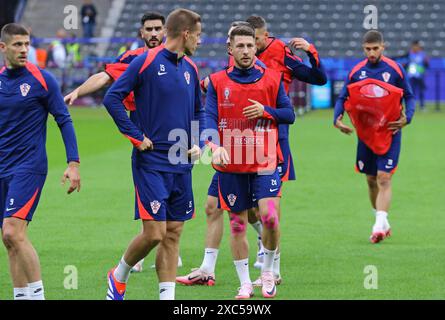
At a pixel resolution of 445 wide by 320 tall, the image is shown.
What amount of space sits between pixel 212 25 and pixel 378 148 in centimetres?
3090

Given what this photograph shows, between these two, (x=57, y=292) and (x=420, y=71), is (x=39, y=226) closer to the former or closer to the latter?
(x=57, y=292)

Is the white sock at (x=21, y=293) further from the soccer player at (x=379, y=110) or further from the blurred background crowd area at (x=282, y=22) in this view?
the blurred background crowd area at (x=282, y=22)

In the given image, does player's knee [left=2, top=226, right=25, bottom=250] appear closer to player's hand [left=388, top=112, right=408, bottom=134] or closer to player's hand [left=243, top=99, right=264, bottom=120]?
player's hand [left=243, top=99, right=264, bottom=120]

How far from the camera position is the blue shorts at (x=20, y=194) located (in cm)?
859

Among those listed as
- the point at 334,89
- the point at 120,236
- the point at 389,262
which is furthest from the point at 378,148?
the point at 334,89

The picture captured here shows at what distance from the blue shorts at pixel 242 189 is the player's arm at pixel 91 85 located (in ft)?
4.52

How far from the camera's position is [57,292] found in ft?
31.8

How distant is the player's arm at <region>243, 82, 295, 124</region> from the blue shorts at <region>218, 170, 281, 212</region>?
510mm

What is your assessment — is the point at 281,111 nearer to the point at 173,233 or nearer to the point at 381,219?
the point at 173,233

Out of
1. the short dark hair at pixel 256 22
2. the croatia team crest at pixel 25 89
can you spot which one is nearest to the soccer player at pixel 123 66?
the croatia team crest at pixel 25 89

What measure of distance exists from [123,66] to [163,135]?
1.69m

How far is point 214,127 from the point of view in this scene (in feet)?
32.0

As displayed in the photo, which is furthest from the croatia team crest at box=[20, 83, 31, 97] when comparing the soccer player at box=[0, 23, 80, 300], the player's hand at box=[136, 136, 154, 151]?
the player's hand at box=[136, 136, 154, 151]

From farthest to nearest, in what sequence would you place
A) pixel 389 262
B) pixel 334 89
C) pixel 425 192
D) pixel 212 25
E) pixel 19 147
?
→ pixel 212 25
pixel 334 89
pixel 425 192
pixel 389 262
pixel 19 147
